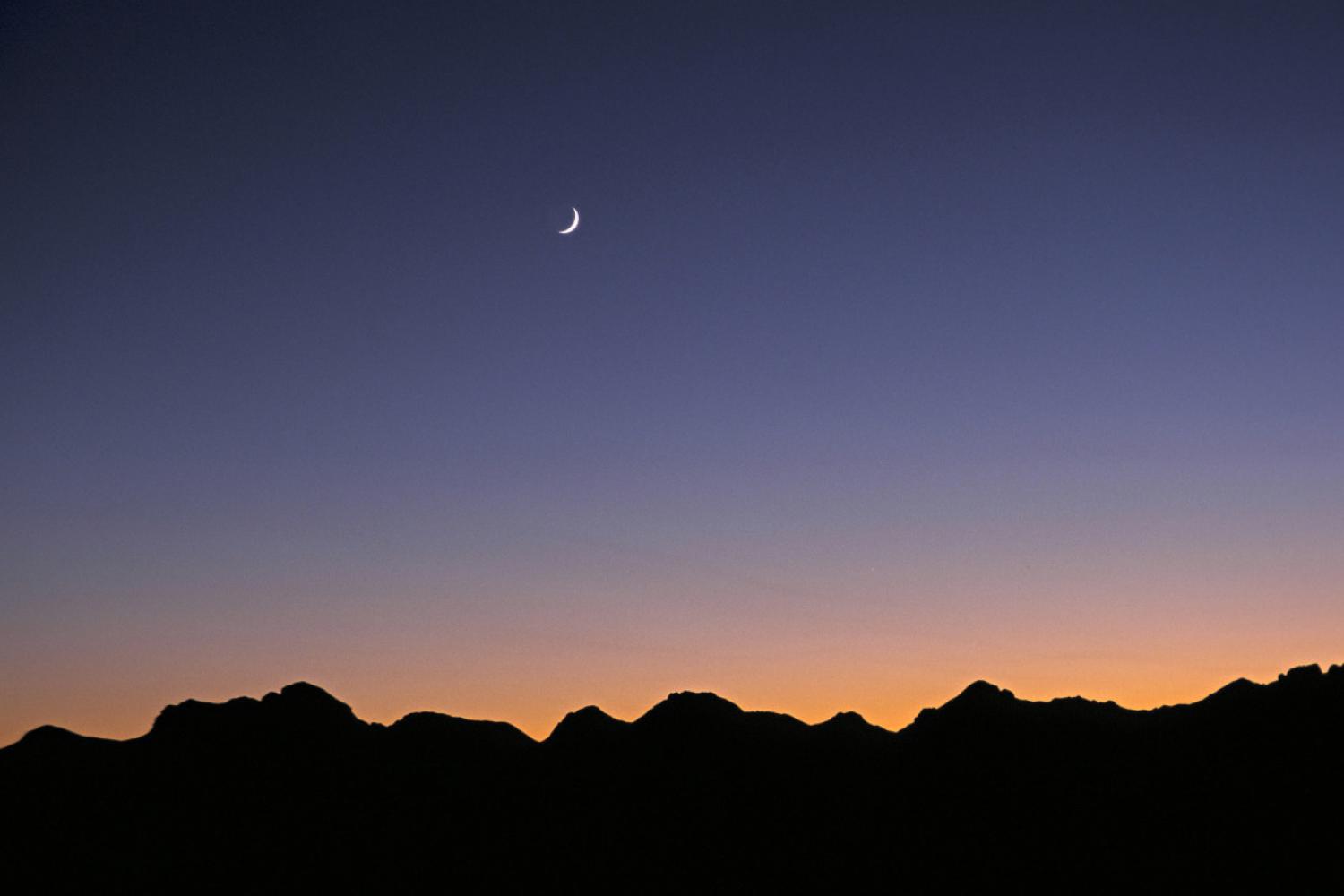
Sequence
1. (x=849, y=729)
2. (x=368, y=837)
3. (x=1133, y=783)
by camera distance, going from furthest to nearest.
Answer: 1. (x=849, y=729)
2. (x=368, y=837)
3. (x=1133, y=783)

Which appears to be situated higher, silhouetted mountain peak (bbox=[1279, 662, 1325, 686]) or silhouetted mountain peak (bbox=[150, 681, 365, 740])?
silhouetted mountain peak (bbox=[150, 681, 365, 740])

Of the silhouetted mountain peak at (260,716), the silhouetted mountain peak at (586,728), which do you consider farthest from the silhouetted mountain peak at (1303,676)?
the silhouetted mountain peak at (260,716)

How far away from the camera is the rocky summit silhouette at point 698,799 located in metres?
64.1

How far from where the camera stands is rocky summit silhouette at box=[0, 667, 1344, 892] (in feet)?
210

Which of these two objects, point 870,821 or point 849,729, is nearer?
point 870,821

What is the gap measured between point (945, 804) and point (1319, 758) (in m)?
22.9

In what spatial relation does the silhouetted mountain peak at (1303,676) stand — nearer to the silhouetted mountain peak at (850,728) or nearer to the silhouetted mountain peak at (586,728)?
the silhouetted mountain peak at (850,728)

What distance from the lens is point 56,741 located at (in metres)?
75.5

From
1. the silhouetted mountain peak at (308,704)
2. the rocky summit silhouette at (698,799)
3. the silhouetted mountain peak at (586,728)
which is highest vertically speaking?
the silhouetted mountain peak at (308,704)

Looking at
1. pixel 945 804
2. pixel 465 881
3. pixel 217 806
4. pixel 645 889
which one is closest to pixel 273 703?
pixel 217 806

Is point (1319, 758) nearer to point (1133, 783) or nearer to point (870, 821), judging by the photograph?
point (1133, 783)

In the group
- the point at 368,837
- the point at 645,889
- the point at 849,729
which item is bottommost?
the point at 645,889

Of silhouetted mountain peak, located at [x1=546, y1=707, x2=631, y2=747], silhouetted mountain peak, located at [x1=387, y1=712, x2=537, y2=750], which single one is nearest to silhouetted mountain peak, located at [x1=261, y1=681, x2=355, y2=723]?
silhouetted mountain peak, located at [x1=387, y1=712, x2=537, y2=750]

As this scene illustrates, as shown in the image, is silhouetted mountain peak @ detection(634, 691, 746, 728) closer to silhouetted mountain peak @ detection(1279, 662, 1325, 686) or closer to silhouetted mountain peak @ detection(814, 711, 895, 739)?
silhouetted mountain peak @ detection(814, 711, 895, 739)
